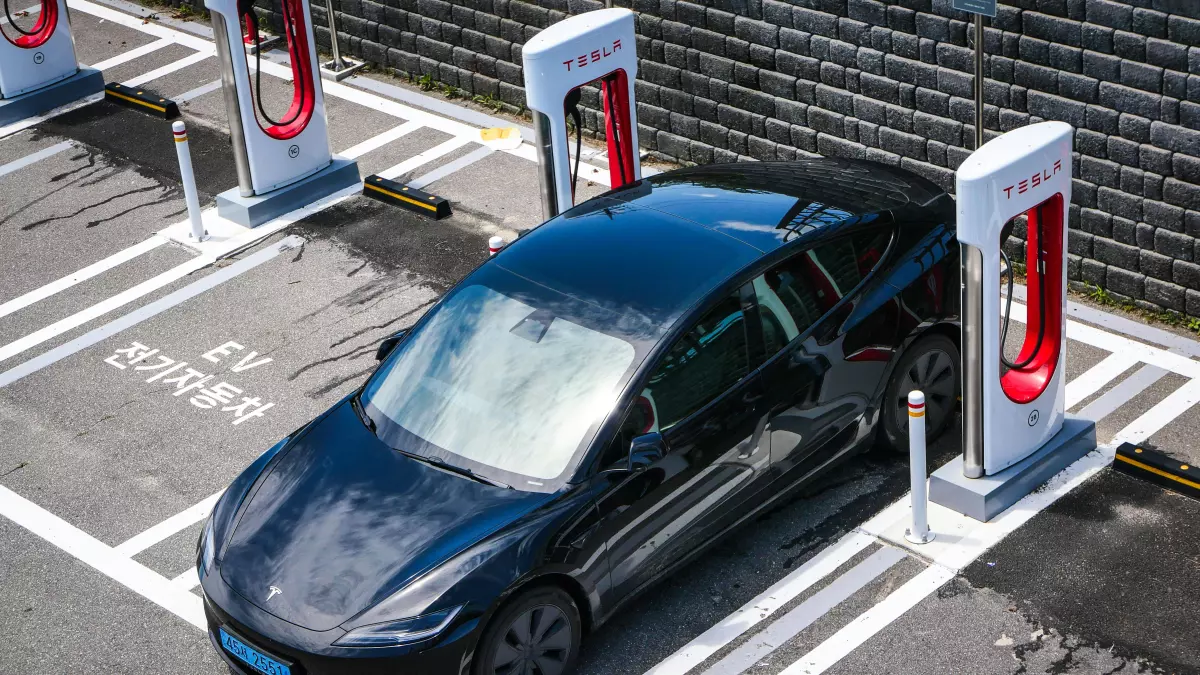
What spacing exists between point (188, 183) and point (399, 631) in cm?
555

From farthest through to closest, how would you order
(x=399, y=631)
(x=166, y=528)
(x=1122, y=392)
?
(x=1122, y=392) → (x=166, y=528) → (x=399, y=631)

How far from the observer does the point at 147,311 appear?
9883 millimetres

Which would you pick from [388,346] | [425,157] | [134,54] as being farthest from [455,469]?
[134,54]

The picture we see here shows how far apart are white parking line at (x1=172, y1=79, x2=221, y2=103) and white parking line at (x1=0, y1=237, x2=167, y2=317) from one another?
2671 millimetres

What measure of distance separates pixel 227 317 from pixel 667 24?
3.75 meters

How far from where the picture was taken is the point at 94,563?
7574mm

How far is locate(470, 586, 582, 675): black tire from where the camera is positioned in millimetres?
6066

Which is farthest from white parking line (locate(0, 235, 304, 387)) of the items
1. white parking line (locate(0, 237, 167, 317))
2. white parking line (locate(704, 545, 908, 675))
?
white parking line (locate(704, 545, 908, 675))

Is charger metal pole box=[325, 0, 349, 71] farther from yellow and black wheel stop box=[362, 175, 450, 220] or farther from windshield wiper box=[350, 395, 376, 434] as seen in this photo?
windshield wiper box=[350, 395, 376, 434]

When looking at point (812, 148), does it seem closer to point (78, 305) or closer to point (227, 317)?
point (227, 317)

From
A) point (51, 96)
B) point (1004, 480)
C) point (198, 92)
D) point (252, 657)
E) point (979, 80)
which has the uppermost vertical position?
point (979, 80)

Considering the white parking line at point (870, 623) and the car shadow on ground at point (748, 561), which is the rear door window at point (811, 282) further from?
the white parking line at point (870, 623)

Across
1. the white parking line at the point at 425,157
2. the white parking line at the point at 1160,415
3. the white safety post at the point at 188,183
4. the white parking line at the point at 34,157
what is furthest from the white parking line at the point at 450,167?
the white parking line at the point at 1160,415

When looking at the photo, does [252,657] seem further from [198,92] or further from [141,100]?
[198,92]
